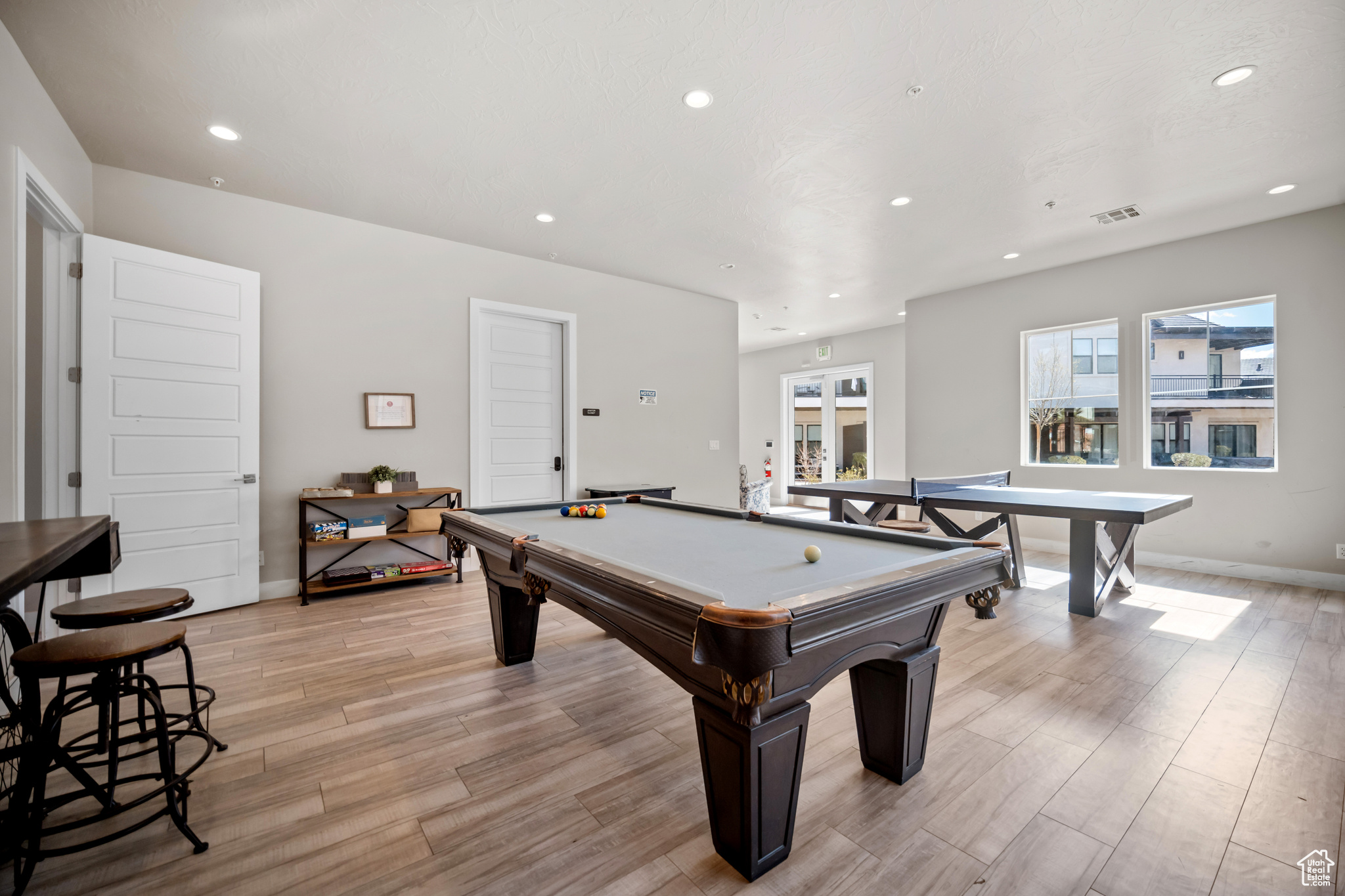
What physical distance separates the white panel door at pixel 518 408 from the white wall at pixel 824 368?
3.18m

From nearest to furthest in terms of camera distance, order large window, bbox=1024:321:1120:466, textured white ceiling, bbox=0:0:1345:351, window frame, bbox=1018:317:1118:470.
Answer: textured white ceiling, bbox=0:0:1345:351, window frame, bbox=1018:317:1118:470, large window, bbox=1024:321:1120:466

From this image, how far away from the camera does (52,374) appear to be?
119 inches

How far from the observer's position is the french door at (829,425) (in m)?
8.37

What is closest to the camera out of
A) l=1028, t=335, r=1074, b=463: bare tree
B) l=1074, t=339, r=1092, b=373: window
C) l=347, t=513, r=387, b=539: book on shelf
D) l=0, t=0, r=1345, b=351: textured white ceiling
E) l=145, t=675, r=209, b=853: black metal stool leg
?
l=145, t=675, r=209, b=853: black metal stool leg

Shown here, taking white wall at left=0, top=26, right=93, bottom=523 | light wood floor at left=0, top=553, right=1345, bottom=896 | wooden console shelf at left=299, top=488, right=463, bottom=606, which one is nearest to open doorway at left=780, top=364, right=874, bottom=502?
light wood floor at left=0, top=553, right=1345, bottom=896

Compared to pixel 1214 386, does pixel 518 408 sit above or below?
below

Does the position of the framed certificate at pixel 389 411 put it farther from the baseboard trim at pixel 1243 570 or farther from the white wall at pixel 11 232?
the baseboard trim at pixel 1243 570

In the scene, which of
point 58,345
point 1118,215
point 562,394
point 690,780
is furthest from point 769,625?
point 1118,215

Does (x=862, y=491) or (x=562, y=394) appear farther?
(x=562, y=394)

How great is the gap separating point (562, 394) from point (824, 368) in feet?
16.3

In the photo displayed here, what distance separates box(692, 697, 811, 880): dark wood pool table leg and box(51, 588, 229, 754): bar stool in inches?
60.0

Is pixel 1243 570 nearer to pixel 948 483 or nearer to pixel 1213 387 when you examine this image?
pixel 1213 387

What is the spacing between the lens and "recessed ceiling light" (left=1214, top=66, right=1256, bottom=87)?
2449mm

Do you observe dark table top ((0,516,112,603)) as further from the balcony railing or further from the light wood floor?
the balcony railing
